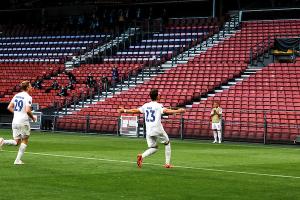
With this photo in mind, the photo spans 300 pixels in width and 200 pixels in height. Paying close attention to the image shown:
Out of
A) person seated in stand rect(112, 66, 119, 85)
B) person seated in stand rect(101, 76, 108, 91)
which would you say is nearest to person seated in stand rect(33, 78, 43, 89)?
person seated in stand rect(101, 76, 108, 91)

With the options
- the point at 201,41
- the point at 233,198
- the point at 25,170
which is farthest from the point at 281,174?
the point at 201,41

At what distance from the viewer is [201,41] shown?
48250mm

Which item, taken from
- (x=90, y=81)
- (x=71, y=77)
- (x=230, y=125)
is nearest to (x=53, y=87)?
(x=71, y=77)

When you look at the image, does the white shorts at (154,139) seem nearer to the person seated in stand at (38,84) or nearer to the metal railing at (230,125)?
the metal railing at (230,125)

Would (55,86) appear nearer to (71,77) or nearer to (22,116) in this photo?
(71,77)

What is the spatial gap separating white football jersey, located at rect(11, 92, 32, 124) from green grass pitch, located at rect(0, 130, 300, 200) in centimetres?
118

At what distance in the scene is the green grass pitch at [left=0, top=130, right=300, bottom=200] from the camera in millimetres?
13133

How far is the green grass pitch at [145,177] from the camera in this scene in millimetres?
13133

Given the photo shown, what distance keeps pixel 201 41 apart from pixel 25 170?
32.4m

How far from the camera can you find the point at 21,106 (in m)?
18.8

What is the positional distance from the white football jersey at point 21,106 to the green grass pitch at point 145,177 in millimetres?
1180

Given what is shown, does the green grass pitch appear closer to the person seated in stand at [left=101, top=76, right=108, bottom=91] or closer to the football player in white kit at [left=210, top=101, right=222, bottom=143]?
the football player in white kit at [left=210, top=101, right=222, bottom=143]

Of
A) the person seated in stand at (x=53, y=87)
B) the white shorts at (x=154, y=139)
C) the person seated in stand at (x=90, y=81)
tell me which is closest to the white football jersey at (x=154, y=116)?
the white shorts at (x=154, y=139)

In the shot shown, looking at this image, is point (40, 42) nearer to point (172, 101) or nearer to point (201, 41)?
point (201, 41)
